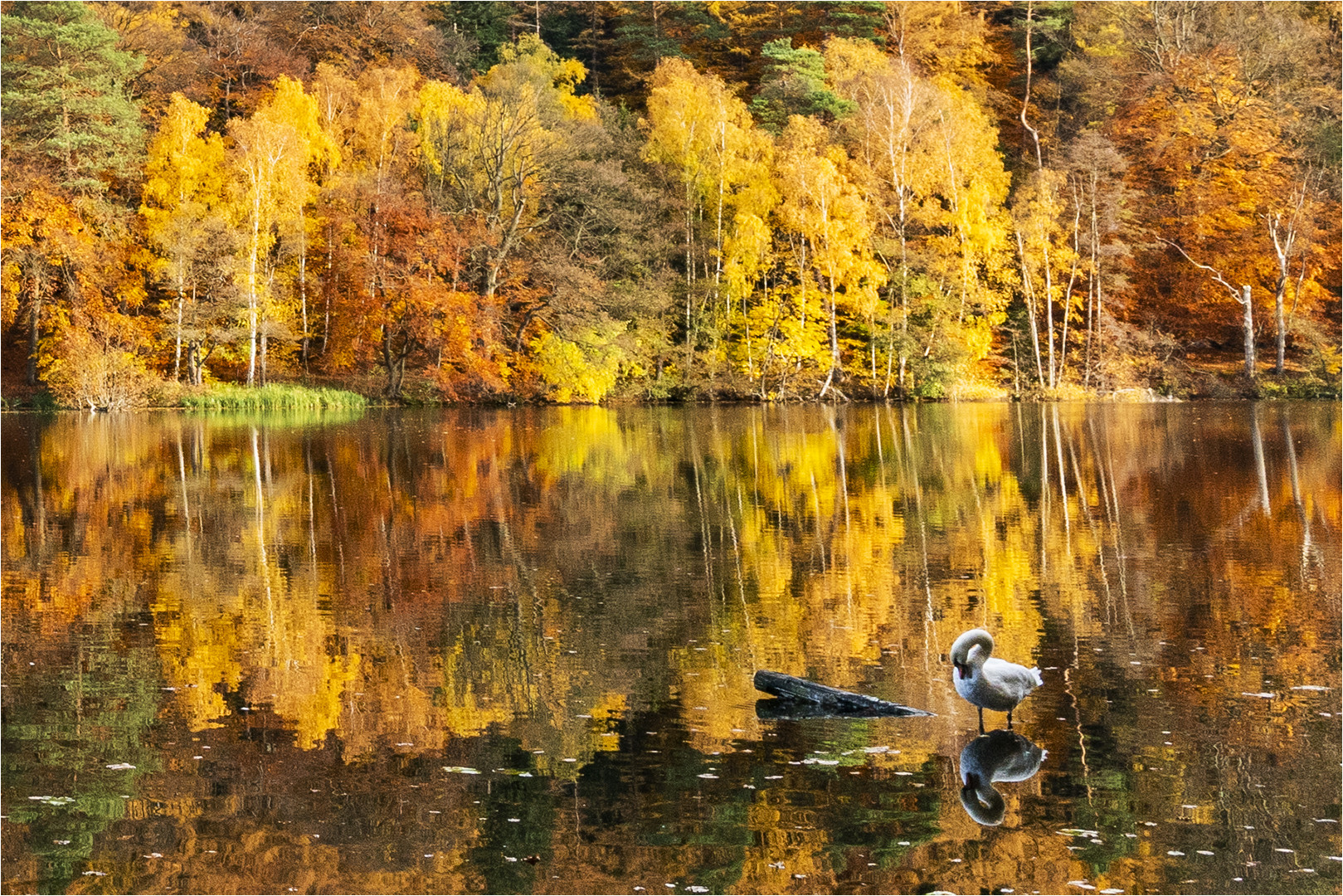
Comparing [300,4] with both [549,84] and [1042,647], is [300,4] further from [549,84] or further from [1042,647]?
[1042,647]

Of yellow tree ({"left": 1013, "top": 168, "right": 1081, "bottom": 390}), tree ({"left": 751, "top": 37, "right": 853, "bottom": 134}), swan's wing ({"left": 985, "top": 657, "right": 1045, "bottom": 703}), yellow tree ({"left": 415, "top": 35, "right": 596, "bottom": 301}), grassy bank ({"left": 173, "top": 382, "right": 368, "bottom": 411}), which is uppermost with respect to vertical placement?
tree ({"left": 751, "top": 37, "right": 853, "bottom": 134})

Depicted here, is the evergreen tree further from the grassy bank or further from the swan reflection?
the swan reflection

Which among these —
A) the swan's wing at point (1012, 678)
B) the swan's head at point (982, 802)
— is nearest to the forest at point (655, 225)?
the swan's wing at point (1012, 678)

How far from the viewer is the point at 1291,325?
4956 cm

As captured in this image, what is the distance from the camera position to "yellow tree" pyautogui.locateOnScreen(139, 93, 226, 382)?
45.0 m

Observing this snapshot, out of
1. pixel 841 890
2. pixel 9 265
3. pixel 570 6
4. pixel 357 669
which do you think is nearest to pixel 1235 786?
pixel 841 890

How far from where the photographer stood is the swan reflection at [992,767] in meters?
6.68

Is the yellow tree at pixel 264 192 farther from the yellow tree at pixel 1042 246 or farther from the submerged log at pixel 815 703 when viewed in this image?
the submerged log at pixel 815 703

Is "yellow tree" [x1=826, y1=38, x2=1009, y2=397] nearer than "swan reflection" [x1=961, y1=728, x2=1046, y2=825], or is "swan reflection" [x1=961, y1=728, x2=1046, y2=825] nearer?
"swan reflection" [x1=961, y1=728, x2=1046, y2=825]

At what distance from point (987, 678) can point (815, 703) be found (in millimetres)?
1116

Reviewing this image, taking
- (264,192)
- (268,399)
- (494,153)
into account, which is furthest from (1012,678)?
(494,153)

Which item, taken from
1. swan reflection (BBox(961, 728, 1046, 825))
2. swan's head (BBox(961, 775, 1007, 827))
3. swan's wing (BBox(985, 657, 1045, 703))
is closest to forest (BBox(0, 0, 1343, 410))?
swan's wing (BBox(985, 657, 1045, 703))

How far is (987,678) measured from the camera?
7691 millimetres

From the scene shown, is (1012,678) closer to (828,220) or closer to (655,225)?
(828,220)
